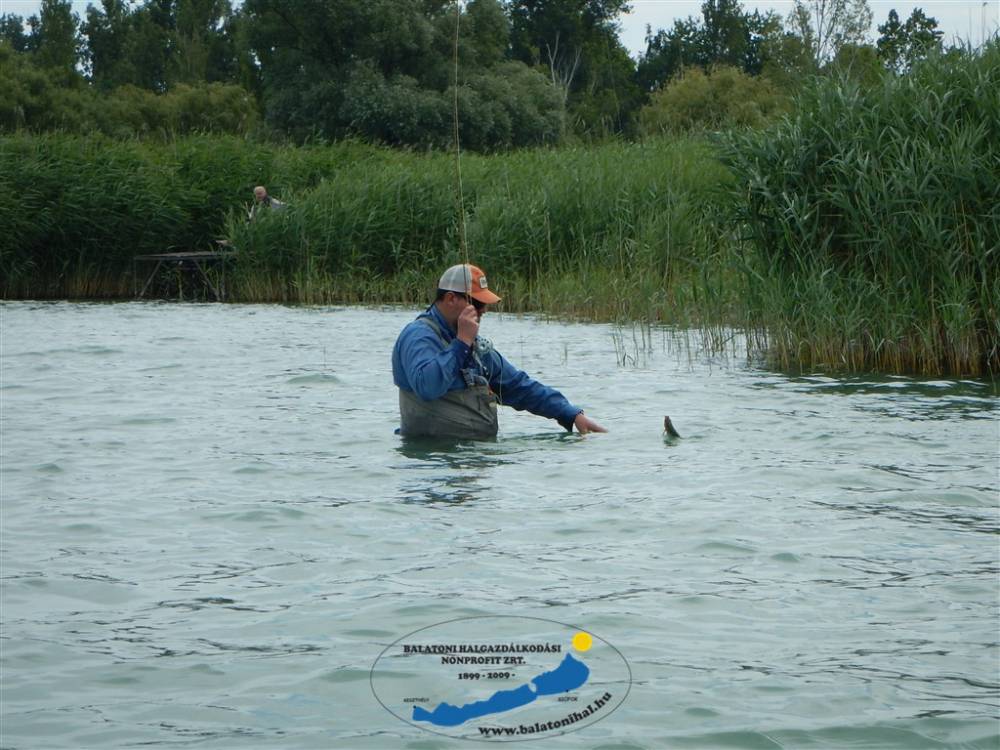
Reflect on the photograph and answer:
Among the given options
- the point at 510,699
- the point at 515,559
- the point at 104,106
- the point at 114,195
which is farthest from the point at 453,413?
the point at 104,106

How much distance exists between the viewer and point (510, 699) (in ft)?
13.9

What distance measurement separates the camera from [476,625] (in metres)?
4.98

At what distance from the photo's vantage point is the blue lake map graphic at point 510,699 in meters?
4.11

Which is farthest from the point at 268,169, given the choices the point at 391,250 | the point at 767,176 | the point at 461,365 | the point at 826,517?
the point at 826,517

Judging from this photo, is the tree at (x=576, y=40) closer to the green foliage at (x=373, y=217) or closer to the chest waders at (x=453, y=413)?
the green foliage at (x=373, y=217)

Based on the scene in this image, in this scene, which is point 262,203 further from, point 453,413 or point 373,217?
point 453,413

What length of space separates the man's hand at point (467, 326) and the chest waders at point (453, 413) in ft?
2.12

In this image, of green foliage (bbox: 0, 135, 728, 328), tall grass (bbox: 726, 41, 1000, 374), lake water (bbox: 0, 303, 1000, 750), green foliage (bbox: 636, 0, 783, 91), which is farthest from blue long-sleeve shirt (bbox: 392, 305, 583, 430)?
green foliage (bbox: 636, 0, 783, 91)

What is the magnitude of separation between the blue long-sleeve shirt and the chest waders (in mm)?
86

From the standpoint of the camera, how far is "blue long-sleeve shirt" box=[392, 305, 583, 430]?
7953mm

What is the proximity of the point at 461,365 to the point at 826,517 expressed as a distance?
7.62 ft

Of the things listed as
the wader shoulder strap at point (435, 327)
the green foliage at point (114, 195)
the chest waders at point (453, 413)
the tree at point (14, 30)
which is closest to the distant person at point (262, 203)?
the green foliage at point (114, 195)

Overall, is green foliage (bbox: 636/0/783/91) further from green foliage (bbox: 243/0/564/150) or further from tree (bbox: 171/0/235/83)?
green foliage (bbox: 243/0/564/150)

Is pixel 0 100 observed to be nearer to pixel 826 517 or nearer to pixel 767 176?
pixel 767 176
